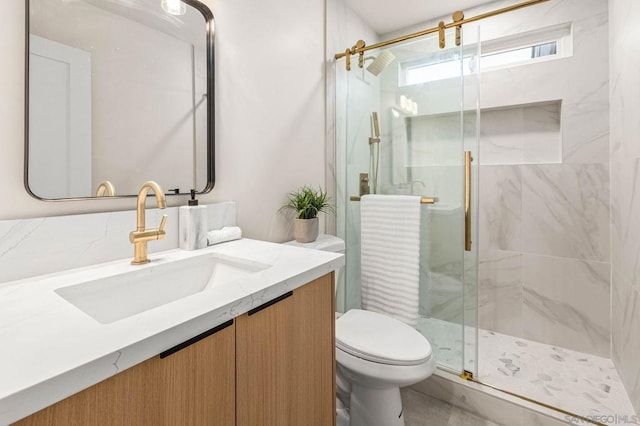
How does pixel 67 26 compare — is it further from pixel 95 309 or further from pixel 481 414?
pixel 481 414

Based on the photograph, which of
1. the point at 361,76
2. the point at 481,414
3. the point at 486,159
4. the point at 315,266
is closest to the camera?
the point at 315,266

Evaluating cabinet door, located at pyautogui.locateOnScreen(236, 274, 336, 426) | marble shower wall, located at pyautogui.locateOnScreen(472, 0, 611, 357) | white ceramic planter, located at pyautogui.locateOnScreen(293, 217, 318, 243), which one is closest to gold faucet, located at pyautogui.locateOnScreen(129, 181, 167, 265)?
cabinet door, located at pyautogui.locateOnScreen(236, 274, 336, 426)

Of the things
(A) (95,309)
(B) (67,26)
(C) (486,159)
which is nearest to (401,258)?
(C) (486,159)

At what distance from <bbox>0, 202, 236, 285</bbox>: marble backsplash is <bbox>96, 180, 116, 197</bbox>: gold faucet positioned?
69mm

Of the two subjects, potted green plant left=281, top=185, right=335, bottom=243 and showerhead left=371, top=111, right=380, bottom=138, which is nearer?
potted green plant left=281, top=185, right=335, bottom=243

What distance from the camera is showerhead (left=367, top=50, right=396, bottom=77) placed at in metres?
1.88

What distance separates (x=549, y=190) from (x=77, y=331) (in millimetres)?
2514

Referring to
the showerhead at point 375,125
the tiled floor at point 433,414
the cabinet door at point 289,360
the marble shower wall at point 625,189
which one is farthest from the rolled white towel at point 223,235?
the marble shower wall at point 625,189

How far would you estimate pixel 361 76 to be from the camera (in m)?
2.04

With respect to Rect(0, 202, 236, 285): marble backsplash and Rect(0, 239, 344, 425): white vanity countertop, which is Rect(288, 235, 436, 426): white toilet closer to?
Rect(0, 239, 344, 425): white vanity countertop

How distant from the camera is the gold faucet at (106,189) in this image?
1026 millimetres

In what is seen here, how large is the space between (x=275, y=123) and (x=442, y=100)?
899mm

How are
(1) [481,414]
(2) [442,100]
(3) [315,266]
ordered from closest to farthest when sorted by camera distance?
(3) [315,266] < (1) [481,414] < (2) [442,100]

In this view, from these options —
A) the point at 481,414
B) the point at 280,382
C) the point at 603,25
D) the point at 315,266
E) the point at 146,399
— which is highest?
the point at 603,25
